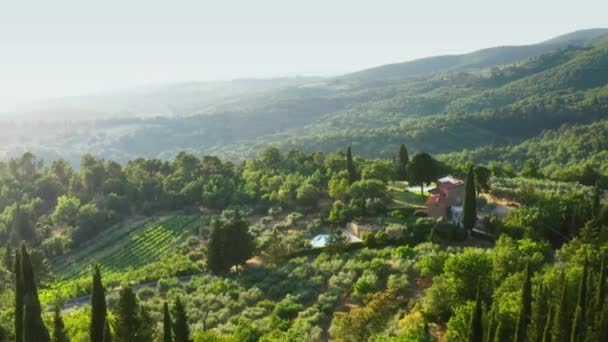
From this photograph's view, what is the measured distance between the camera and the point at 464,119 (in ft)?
611

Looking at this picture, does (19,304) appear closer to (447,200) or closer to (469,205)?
(469,205)

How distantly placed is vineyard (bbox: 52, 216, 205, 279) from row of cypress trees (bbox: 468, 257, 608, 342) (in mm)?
46553

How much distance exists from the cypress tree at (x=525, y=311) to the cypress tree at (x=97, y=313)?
73.8 ft

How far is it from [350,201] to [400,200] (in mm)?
6058

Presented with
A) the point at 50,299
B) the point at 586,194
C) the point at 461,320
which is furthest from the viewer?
the point at 586,194

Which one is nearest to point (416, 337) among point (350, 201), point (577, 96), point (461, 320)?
point (461, 320)

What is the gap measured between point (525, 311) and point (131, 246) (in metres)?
56.6

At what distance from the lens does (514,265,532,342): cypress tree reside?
81.4 feet

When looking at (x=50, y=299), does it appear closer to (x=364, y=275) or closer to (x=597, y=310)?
(x=364, y=275)

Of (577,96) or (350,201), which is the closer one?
(350,201)

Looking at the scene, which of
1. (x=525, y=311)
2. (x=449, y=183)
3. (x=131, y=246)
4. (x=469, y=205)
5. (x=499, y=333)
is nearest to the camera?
(x=525, y=311)

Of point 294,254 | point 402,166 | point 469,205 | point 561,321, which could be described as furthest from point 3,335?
point 402,166

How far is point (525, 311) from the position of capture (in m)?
25.7

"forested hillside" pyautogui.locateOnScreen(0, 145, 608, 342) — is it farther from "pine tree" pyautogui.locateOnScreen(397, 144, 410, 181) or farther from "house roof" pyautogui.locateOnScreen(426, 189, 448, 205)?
"house roof" pyautogui.locateOnScreen(426, 189, 448, 205)
